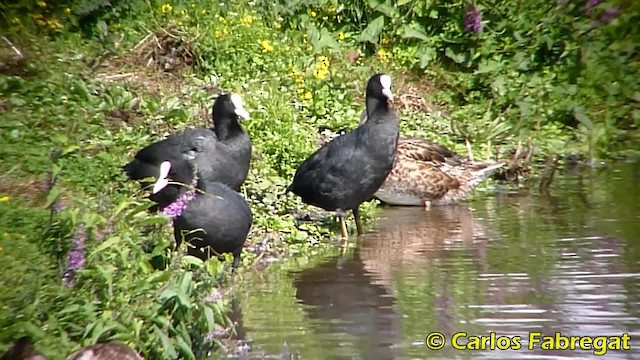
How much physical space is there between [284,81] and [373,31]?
5.61ft

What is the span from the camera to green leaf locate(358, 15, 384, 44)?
13281 mm

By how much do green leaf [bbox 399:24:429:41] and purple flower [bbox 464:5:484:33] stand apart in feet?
1.55

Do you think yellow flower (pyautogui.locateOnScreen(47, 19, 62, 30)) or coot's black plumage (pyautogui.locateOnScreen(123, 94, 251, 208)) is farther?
yellow flower (pyautogui.locateOnScreen(47, 19, 62, 30))

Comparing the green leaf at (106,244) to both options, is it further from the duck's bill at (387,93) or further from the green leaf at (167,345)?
the duck's bill at (387,93)

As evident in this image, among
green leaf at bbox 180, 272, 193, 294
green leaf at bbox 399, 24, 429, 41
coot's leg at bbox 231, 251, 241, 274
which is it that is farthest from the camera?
green leaf at bbox 399, 24, 429, 41

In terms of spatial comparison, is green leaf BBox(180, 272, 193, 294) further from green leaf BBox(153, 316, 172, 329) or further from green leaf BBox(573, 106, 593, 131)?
green leaf BBox(573, 106, 593, 131)

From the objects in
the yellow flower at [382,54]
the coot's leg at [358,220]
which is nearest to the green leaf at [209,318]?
the coot's leg at [358,220]

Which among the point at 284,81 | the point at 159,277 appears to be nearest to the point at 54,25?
the point at 284,81

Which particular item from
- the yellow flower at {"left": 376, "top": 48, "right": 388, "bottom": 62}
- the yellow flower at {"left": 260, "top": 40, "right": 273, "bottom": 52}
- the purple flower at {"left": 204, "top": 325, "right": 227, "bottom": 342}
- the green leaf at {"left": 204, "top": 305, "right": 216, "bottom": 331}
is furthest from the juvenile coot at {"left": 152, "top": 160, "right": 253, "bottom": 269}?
the yellow flower at {"left": 376, "top": 48, "right": 388, "bottom": 62}

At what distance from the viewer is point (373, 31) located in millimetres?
13336

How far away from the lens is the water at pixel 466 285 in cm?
609

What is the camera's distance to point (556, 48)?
13.0 metres

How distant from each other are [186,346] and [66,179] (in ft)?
10.6

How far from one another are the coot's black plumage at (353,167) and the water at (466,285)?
1.07ft
